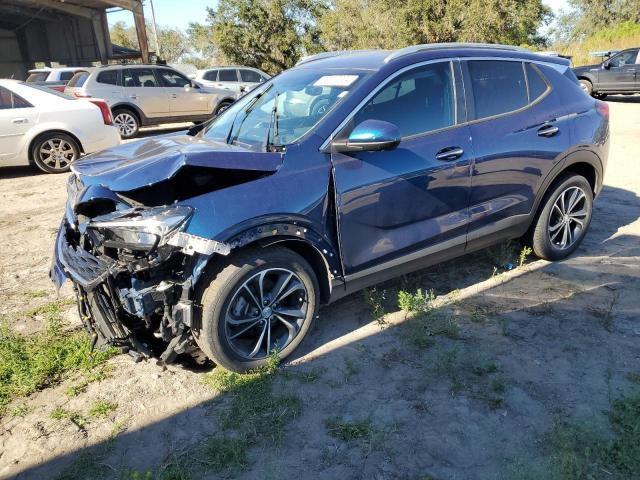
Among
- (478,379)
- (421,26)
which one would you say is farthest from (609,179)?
(421,26)

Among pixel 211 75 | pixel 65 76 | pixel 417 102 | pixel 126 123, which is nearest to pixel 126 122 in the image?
pixel 126 123

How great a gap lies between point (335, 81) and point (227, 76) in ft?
43.8

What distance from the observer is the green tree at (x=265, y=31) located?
28.0 m

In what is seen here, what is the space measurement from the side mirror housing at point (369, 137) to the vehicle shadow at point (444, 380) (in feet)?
4.32

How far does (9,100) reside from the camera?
8.18 meters

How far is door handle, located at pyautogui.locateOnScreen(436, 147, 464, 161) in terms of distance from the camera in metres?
3.57

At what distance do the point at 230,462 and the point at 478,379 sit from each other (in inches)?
60.4

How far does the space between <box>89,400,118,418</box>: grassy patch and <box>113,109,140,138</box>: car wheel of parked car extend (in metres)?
10.5

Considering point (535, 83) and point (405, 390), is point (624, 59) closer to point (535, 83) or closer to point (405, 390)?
point (535, 83)

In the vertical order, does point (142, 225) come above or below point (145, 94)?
below

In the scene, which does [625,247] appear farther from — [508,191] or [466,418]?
[466,418]

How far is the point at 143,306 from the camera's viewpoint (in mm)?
2729

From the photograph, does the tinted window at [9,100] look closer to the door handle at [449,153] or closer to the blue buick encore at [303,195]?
the blue buick encore at [303,195]

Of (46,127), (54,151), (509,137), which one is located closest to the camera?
(509,137)
